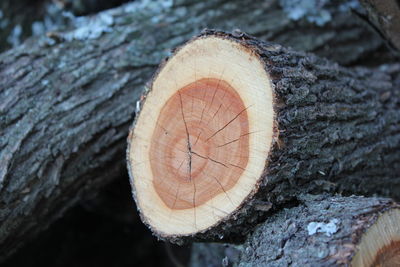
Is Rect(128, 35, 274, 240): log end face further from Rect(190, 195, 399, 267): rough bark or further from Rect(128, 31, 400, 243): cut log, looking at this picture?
Rect(190, 195, 399, 267): rough bark

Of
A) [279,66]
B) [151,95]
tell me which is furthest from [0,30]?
[279,66]

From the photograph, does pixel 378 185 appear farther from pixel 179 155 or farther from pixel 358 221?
pixel 179 155

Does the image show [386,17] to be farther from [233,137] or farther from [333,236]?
[333,236]

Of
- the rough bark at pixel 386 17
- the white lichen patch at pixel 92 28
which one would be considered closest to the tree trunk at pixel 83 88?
the white lichen patch at pixel 92 28

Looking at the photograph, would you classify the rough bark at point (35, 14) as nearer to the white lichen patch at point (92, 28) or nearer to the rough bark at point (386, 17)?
the white lichen patch at point (92, 28)

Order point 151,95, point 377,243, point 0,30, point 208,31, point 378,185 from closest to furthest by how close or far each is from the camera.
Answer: point 377,243, point 208,31, point 151,95, point 378,185, point 0,30

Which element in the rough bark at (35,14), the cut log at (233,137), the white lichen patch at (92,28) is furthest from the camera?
the rough bark at (35,14)

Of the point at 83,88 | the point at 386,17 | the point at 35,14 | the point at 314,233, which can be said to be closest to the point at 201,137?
the point at 314,233
